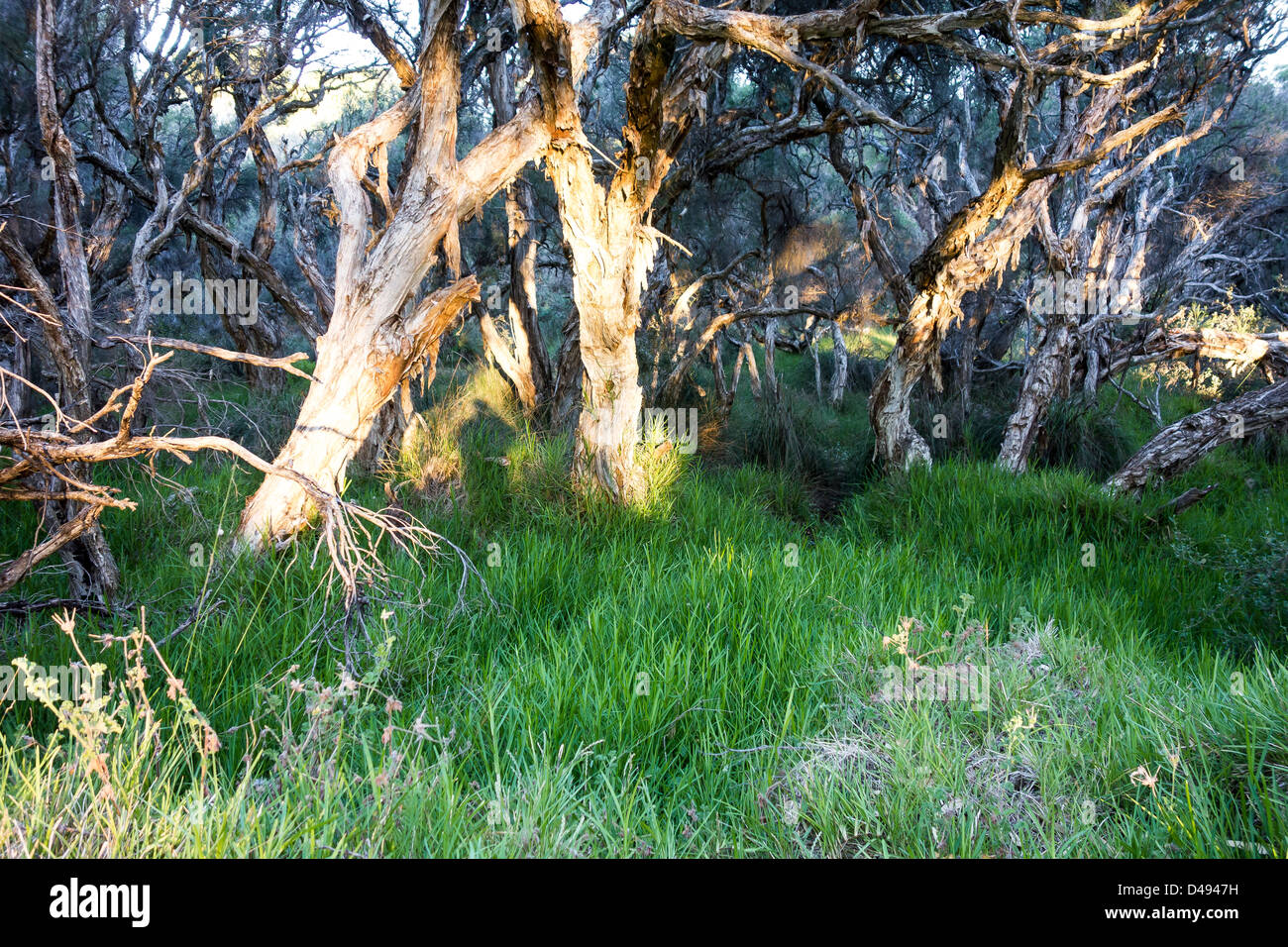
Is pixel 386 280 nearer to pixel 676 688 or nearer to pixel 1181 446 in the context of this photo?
pixel 676 688

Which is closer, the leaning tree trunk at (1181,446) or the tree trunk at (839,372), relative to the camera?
the leaning tree trunk at (1181,446)

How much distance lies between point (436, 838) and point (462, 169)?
13.6 feet

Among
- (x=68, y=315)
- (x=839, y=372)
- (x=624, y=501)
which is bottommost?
(x=624, y=501)

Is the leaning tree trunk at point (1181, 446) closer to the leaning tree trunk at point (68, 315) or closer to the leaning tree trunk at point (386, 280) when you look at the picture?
the leaning tree trunk at point (386, 280)

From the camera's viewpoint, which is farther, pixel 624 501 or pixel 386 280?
pixel 624 501

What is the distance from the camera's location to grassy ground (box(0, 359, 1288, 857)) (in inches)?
89.2

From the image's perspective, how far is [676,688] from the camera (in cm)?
327

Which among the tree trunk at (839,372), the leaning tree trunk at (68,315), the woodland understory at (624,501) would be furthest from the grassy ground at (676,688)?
the tree trunk at (839,372)

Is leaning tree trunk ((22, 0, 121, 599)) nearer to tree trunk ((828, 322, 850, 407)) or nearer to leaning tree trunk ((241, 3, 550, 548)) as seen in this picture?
leaning tree trunk ((241, 3, 550, 548))

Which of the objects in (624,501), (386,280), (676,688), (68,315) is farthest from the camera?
(624,501)

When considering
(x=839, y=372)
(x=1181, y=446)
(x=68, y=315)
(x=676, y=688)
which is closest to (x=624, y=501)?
(x=676, y=688)

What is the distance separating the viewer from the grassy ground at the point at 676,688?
2.27 m

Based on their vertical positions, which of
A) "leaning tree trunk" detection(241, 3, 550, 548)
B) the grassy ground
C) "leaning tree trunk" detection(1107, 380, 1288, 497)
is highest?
"leaning tree trunk" detection(241, 3, 550, 548)

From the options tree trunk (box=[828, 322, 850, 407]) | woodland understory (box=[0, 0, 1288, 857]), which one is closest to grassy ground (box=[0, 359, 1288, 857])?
woodland understory (box=[0, 0, 1288, 857])
